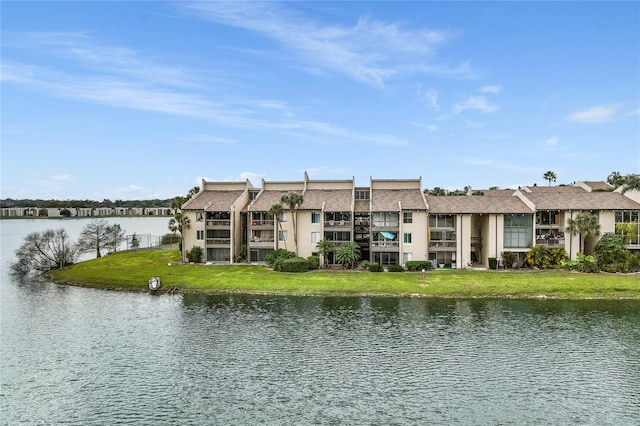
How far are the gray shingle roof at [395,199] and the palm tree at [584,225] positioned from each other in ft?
77.9

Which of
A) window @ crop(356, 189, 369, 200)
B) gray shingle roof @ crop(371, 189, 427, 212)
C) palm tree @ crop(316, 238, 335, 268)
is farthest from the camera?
window @ crop(356, 189, 369, 200)

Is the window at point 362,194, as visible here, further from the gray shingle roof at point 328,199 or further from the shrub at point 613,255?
the shrub at point 613,255

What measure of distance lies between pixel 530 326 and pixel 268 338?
88.4 ft

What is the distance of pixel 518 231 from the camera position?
74688 millimetres

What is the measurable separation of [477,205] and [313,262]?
29.9 m

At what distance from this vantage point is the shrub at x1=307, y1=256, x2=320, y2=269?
73.9 meters

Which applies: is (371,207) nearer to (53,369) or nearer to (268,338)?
(268,338)

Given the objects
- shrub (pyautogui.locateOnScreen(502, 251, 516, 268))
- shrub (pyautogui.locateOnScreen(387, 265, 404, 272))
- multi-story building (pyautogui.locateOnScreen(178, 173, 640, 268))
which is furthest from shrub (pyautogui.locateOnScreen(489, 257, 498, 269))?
shrub (pyautogui.locateOnScreen(387, 265, 404, 272))

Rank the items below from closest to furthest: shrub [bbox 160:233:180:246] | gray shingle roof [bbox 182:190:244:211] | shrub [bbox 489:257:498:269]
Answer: shrub [bbox 489:257:498:269] → gray shingle roof [bbox 182:190:244:211] → shrub [bbox 160:233:180:246]

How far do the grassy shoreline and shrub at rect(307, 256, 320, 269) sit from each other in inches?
139

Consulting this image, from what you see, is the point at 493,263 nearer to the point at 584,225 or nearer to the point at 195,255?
the point at 584,225

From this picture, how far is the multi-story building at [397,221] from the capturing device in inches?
2928

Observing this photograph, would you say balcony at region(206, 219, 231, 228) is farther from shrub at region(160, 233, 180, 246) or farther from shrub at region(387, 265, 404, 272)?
shrub at region(160, 233, 180, 246)

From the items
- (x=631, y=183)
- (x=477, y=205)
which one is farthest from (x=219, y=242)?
(x=631, y=183)
